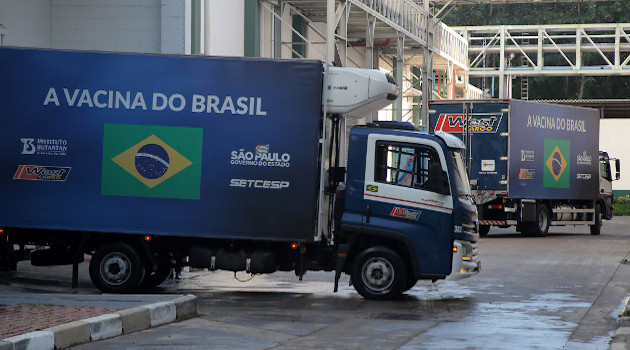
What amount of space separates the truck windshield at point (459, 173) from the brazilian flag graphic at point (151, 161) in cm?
333

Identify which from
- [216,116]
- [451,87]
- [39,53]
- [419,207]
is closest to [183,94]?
[216,116]

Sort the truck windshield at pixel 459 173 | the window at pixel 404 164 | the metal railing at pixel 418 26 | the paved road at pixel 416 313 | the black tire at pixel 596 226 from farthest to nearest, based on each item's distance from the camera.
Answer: the metal railing at pixel 418 26 < the black tire at pixel 596 226 < the truck windshield at pixel 459 173 < the window at pixel 404 164 < the paved road at pixel 416 313

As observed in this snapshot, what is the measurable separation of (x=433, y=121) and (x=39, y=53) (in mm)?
15249

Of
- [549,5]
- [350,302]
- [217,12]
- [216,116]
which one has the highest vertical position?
[549,5]

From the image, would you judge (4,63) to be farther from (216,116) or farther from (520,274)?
(520,274)

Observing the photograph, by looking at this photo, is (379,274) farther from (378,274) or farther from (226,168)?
(226,168)

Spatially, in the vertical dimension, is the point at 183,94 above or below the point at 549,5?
below

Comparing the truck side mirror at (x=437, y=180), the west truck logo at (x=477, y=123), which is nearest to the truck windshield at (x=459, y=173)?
the truck side mirror at (x=437, y=180)

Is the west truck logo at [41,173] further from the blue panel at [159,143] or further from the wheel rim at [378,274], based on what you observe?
the wheel rim at [378,274]

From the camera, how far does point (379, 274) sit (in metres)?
13.5

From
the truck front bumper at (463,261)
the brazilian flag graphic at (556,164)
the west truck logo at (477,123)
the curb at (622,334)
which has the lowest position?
the curb at (622,334)

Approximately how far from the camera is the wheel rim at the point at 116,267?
13.7 meters

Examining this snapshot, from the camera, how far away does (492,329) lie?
36.6 feet

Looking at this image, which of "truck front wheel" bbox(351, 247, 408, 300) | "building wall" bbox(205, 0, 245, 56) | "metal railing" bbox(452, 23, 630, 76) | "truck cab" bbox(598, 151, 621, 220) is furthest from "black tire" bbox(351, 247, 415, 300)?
"metal railing" bbox(452, 23, 630, 76)
